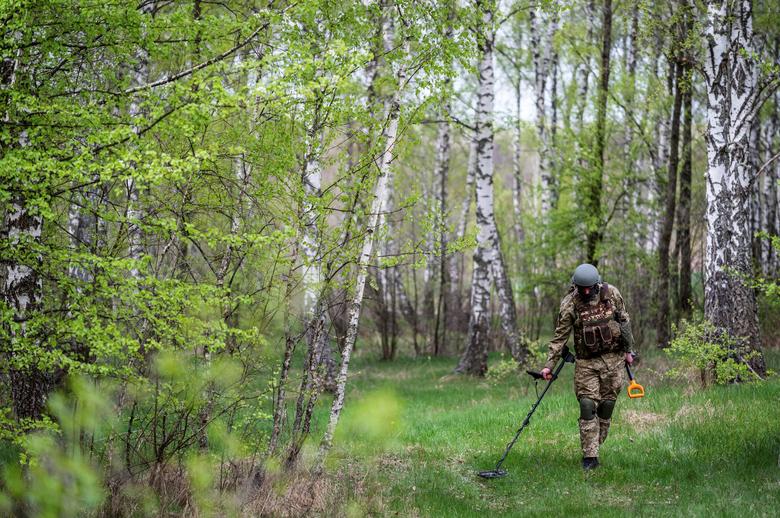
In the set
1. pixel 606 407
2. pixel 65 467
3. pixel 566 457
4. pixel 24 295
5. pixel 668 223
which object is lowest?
pixel 566 457

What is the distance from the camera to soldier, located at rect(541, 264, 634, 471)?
727 centimetres

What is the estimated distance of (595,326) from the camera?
24.0 ft

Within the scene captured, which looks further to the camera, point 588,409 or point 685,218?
point 685,218

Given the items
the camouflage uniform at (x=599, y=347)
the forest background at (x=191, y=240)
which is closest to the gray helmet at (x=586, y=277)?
the camouflage uniform at (x=599, y=347)

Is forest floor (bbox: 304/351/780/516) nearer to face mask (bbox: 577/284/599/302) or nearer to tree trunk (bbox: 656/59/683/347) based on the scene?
face mask (bbox: 577/284/599/302)

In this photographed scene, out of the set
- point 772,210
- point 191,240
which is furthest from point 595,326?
point 772,210

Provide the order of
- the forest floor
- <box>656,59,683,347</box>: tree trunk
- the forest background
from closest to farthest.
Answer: the forest background → the forest floor → <box>656,59,683,347</box>: tree trunk

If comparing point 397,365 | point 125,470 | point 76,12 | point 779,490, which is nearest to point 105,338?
point 125,470

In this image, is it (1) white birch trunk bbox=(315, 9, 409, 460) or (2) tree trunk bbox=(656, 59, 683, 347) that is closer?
(1) white birch trunk bbox=(315, 9, 409, 460)

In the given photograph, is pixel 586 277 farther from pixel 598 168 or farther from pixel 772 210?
pixel 772 210

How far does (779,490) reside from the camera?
233 inches

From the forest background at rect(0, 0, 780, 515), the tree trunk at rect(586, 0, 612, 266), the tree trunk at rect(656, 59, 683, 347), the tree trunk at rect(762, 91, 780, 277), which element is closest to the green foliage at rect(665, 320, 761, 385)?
the forest background at rect(0, 0, 780, 515)

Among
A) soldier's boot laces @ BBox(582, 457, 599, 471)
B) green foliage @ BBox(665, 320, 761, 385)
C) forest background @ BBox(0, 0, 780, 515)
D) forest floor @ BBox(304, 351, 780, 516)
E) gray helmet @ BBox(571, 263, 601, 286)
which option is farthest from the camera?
green foliage @ BBox(665, 320, 761, 385)

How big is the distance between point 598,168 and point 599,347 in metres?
7.98
